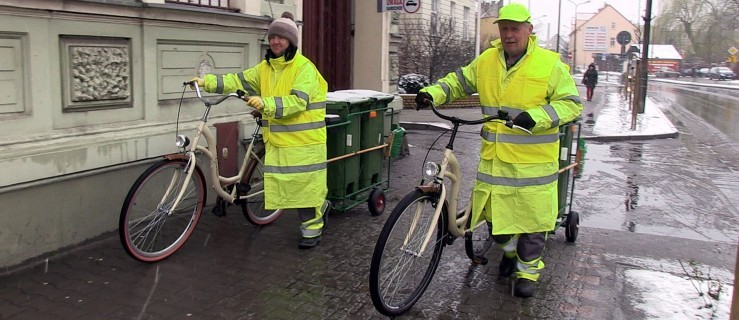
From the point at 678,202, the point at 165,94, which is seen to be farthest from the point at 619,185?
the point at 165,94

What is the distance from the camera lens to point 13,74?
4516 millimetres

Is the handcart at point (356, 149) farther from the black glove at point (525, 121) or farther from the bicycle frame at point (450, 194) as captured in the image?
the black glove at point (525, 121)

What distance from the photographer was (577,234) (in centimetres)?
582

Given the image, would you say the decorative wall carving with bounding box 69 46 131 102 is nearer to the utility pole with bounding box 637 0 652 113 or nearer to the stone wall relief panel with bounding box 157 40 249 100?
the stone wall relief panel with bounding box 157 40 249 100

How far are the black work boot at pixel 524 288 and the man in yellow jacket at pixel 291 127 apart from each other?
68.9 inches

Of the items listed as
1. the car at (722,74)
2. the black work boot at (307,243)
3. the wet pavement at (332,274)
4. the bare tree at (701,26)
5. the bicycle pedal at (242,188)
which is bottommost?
the wet pavement at (332,274)

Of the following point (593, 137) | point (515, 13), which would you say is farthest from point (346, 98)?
point (593, 137)

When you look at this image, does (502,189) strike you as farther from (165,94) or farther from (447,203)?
(165,94)

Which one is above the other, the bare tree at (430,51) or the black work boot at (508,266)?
the bare tree at (430,51)

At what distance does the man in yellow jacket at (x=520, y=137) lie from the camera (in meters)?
4.04

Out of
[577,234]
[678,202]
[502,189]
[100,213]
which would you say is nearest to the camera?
[502,189]

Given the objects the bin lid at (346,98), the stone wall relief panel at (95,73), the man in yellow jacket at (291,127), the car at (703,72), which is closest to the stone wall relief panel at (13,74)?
the stone wall relief panel at (95,73)

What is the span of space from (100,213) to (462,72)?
10.2 feet

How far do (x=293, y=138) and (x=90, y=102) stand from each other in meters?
1.71
